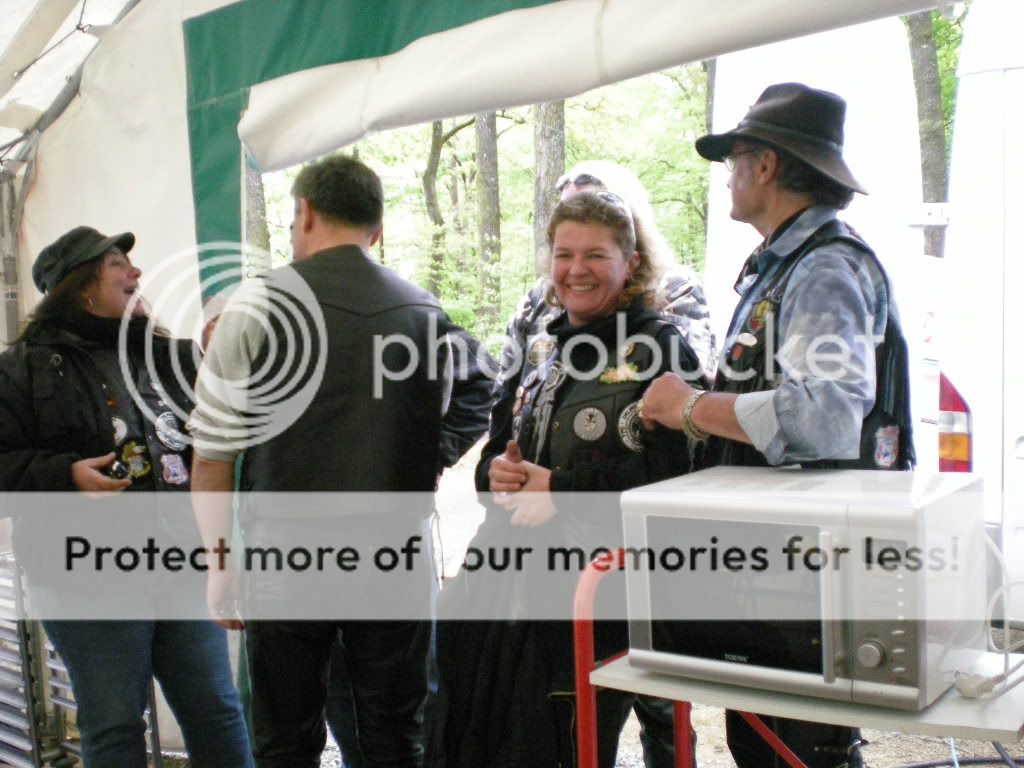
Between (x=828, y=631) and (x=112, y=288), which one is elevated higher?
(x=112, y=288)

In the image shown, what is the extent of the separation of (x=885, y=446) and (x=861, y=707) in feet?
1.58

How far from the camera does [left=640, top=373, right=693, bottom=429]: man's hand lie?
5.88ft

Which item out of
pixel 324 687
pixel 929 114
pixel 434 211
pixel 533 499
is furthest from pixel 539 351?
pixel 434 211

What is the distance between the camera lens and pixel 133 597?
2.40 m

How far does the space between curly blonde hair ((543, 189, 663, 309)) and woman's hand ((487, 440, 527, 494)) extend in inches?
14.9

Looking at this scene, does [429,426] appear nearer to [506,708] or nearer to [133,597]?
[506,708]

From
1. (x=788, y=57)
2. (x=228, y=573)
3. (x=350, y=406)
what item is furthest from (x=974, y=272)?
(x=228, y=573)

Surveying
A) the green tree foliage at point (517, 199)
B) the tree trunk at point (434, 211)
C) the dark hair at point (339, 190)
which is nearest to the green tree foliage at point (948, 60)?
the green tree foliage at point (517, 199)

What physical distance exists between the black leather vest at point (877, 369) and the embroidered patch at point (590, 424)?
27cm

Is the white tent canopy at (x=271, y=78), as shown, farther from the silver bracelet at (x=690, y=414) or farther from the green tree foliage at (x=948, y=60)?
the green tree foliage at (x=948, y=60)

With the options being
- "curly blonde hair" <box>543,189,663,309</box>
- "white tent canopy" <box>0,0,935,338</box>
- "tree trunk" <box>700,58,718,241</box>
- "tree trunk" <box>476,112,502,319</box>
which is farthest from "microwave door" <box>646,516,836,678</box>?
"tree trunk" <box>476,112,502,319</box>

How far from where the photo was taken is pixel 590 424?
6.64 feet

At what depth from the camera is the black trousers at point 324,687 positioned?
85.1 inches

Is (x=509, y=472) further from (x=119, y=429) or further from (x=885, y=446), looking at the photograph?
(x=119, y=429)
